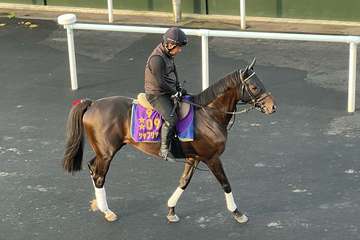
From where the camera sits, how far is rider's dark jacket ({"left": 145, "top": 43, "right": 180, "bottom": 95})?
816cm

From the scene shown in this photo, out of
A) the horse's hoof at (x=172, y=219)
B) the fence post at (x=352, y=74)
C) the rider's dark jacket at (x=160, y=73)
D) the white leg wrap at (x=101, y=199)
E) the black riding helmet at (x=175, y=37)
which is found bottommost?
the horse's hoof at (x=172, y=219)

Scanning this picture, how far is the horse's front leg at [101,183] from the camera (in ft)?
28.2

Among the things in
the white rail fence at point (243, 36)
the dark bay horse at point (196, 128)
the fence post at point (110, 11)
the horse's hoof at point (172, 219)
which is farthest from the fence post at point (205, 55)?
the fence post at point (110, 11)

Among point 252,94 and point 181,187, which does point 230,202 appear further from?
point 252,94

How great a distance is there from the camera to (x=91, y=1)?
17.3m

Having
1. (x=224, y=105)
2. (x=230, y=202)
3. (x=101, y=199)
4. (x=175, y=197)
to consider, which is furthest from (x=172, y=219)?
(x=224, y=105)

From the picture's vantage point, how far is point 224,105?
8.27m

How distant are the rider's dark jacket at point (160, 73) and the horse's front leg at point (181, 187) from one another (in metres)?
0.88

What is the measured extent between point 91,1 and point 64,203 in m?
8.97

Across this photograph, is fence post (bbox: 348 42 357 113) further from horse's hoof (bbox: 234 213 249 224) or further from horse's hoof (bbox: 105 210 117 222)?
horse's hoof (bbox: 105 210 117 222)

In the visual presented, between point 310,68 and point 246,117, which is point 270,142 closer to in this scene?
point 246,117

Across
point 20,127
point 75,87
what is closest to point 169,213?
point 20,127

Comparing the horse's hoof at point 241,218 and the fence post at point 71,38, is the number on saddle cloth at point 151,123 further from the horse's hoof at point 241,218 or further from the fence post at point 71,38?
the fence post at point 71,38

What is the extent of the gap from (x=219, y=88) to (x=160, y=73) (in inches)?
26.6
